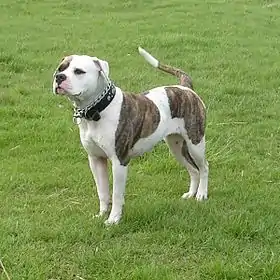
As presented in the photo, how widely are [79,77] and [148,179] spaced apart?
1943 mm

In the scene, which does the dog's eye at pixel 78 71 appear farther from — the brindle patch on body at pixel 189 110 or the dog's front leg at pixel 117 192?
the brindle patch on body at pixel 189 110

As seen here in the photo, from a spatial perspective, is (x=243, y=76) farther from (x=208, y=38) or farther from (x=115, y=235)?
(x=115, y=235)

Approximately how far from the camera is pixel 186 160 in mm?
6992

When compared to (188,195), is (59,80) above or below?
above

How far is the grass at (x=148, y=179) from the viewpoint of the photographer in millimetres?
5395

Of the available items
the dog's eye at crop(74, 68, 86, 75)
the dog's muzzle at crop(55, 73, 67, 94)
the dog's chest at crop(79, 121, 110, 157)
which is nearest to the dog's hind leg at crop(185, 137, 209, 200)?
the dog's chest at crop(79, 121, 110, 157)

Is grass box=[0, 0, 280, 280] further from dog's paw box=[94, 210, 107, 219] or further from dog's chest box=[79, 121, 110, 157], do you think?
dog's chest box=[79, 121, 110, 157]

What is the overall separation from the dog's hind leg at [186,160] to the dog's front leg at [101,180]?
2.82ft

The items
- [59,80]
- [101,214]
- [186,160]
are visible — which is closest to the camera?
[59,80]

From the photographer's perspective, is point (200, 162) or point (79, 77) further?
point (200, 162)

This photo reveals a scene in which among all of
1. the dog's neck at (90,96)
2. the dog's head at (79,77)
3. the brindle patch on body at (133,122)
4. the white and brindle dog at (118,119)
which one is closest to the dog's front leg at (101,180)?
the white and brindle dog at (118,119)

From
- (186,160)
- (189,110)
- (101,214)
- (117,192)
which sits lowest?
(101,214)

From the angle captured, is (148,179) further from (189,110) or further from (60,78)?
(60,78)

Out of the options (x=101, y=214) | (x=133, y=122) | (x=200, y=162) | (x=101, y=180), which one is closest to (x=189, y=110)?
(x=200, y=162)
